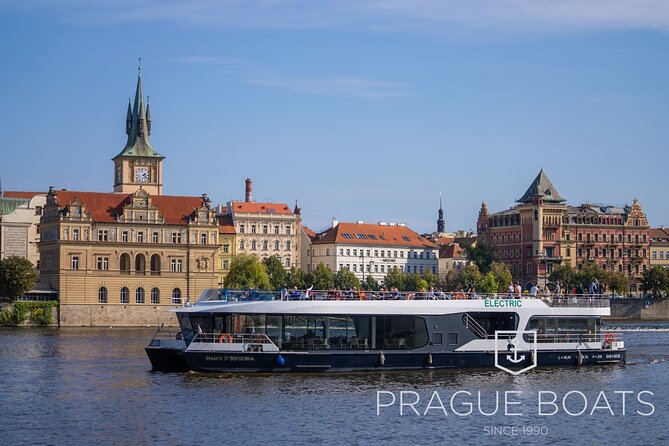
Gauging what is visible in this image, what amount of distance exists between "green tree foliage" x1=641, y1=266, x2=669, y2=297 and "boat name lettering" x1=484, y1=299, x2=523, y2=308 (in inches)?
4522

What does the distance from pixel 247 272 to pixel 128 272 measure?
1234 centimetres

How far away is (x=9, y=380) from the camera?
58938mm

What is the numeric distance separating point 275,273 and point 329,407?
10291 cm

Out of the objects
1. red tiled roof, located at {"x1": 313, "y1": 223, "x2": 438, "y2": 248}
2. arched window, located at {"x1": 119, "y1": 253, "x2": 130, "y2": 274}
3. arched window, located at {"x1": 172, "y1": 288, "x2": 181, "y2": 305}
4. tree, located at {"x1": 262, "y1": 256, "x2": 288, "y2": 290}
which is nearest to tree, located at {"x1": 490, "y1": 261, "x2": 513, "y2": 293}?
red tiled roof, located at {"x1": 313, "y1": 223, "x2": 438, "y2": 248}

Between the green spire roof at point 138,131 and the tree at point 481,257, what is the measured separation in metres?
49.2

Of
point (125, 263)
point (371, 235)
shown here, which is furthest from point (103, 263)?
point (371, 235)

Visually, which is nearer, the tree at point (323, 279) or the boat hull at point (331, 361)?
the boat hull at point (331, 361)

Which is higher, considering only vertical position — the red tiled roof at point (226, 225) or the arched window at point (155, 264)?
the red tiled roof at point (226, 225)

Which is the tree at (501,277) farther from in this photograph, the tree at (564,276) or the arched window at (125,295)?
the arched window at (125,295)

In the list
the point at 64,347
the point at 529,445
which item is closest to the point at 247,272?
the point at 64,347

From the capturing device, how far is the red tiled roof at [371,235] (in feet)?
587

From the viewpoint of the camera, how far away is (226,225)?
164 m

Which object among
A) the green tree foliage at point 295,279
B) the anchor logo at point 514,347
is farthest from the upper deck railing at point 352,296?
the green tree foliage at point 295,279

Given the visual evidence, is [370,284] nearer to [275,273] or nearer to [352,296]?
[275,273]
